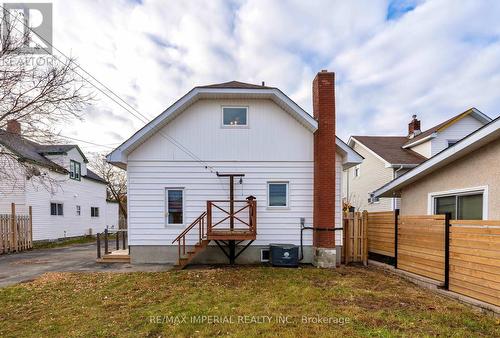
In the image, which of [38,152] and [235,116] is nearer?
[235,116]

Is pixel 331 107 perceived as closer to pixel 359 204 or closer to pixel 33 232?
pixel 359 204

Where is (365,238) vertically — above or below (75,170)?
below

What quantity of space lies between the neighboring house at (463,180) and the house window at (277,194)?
3.79 metres

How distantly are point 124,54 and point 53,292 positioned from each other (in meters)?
7.45

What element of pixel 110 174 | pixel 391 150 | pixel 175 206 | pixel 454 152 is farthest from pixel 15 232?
pixel 391 150

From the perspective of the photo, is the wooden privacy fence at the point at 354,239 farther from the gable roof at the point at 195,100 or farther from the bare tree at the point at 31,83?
the bare tree at the point at 31,83

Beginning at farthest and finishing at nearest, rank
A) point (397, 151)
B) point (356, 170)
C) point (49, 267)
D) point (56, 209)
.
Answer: point (356, 170) → point (397, 151) → point (56, 209) → point (49, 267)

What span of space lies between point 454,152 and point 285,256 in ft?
18.3

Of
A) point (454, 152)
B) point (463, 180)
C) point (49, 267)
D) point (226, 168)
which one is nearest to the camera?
point (454, 152)

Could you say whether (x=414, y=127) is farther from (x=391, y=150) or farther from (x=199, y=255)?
(x=199, y=255)

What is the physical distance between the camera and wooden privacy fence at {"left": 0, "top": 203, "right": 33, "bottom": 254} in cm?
1245

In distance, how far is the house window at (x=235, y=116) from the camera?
9570mm

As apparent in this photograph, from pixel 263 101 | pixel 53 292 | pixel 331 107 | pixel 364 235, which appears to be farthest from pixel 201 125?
pixel 364 235

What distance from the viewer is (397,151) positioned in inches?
707
